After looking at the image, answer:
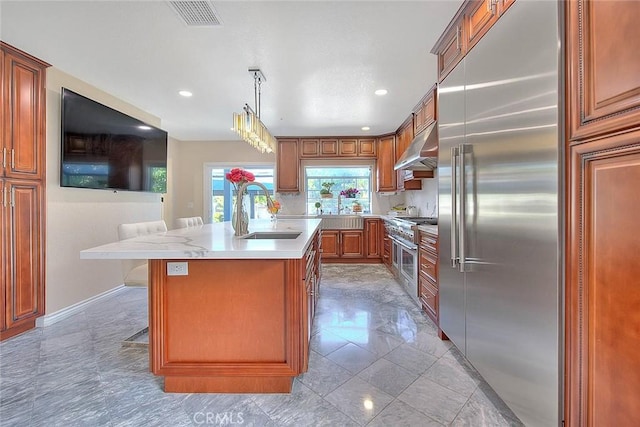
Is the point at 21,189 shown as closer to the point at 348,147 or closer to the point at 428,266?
the point at 428,266

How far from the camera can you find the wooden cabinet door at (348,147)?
5.57 m

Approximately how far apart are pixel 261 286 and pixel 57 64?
10.3ft

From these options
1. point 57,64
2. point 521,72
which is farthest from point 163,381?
point 57,64

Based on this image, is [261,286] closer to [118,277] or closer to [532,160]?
[532,160]

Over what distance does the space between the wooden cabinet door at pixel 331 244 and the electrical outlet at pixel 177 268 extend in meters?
3.70

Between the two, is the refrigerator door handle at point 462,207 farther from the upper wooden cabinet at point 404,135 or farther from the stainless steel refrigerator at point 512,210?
the upper wooden cabinet at point 404,135

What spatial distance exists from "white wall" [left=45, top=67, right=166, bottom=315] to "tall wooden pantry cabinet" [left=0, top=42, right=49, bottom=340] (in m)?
0.09

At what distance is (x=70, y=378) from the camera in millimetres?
1825

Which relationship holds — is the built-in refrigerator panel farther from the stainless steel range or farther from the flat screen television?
the flat screen television

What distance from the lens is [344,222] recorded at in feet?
17.3

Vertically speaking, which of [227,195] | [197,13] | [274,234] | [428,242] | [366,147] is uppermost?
[197,13]

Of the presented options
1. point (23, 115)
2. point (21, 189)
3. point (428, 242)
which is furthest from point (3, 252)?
point (428, 242)

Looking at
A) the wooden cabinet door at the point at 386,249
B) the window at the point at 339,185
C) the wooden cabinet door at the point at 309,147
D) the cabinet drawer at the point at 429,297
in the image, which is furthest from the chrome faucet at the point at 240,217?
the window at the point at 339,185

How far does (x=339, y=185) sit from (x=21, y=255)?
15.6ft
